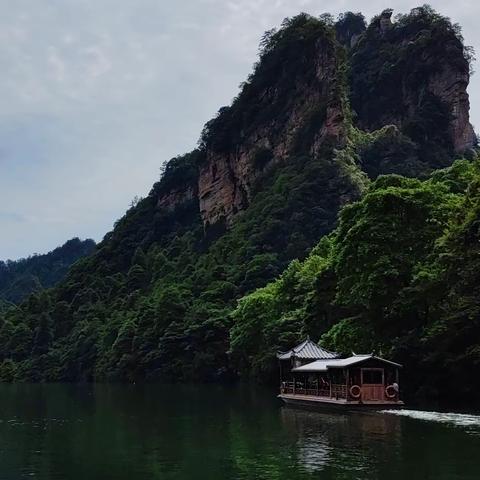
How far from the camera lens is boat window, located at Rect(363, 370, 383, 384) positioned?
1633 inches

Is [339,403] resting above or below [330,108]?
below

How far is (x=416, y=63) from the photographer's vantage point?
153 meters

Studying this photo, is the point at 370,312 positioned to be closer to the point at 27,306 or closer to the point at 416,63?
the point at 416,63

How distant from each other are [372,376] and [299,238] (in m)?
74.2

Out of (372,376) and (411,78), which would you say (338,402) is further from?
(411,78)

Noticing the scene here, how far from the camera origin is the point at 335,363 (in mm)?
42406

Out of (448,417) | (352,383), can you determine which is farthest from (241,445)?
(352,383)

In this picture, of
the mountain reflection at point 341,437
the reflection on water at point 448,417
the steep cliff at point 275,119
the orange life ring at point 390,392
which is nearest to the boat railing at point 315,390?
the mountain reflection at point 341,437

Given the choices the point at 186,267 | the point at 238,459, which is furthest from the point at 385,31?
the point at 238,459

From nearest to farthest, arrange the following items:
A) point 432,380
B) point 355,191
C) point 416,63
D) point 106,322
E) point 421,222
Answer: point 432,380 → point 421,222 → point 355,191 → point 106,322 → point 416,63

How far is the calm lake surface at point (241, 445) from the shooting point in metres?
22.5

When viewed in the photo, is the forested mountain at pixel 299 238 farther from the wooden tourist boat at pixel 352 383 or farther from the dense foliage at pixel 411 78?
the wooden tourist boat at pixel 352 383

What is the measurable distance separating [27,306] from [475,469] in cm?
15412

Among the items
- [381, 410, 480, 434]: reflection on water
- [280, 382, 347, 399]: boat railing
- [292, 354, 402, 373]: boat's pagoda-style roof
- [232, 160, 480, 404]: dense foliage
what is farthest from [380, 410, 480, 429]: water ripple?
[232, 160, 480, 404]: dense foliage
